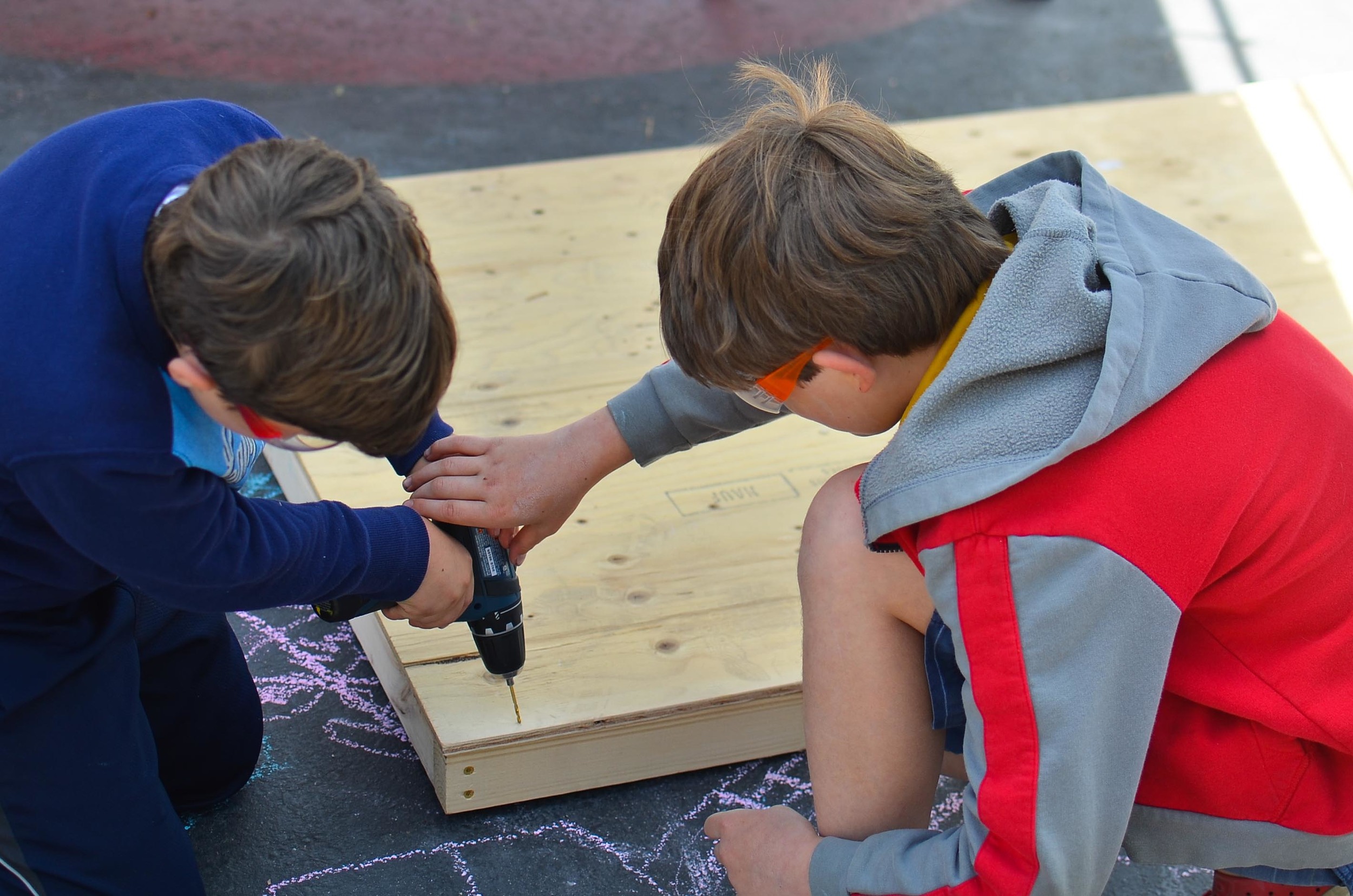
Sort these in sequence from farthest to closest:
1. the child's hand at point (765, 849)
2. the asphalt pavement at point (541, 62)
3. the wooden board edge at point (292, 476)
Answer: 1. the asphalt pavement at point (541, 62)
2. the wooden board edge at point (292, 476)
3. the child's hand at point (765, 849)

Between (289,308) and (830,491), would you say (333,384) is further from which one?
(830,491)

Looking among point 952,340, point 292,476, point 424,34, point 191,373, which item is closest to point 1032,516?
point 952,340

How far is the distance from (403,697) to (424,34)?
4.80 meters

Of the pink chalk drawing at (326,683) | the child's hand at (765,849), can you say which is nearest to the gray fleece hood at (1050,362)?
the child's hand at (765,849)

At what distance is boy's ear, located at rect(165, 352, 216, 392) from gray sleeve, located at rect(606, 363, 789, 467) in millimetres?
676

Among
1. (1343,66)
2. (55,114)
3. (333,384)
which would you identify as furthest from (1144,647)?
(1343,66)

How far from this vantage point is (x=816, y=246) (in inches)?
48.4

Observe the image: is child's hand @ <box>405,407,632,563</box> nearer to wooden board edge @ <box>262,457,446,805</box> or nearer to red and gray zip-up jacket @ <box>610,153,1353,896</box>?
wooden board edge @ <box>262,457,446,805</box>

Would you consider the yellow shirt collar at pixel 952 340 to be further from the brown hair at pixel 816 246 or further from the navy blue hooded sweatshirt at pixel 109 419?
the navy blue hooded sweatshirt at pixel 109 419

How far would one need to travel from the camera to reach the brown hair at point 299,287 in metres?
1.11

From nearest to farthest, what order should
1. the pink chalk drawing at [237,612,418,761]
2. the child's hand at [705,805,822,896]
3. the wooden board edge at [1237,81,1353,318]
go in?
1. the child's hand at [705,805,822,896]
2. the pink chalk drawing at [237,612,418,761]
3. the wooden board edge at [1237,81,1353,318]

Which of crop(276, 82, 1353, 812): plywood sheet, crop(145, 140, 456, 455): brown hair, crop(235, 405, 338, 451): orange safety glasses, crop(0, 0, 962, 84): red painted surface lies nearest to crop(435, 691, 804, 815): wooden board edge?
crop(276, 82, 1353, 812): plywood sheet

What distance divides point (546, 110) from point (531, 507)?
369cm

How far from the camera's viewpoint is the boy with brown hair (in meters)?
1.13
